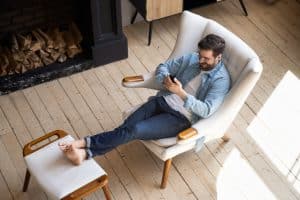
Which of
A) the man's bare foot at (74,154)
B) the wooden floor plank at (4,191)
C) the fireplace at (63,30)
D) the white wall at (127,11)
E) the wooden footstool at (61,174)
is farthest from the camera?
the white wall at (127,11)

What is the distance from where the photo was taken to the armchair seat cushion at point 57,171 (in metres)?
2.37

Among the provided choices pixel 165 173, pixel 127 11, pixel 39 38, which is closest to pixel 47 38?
pixel 39 38

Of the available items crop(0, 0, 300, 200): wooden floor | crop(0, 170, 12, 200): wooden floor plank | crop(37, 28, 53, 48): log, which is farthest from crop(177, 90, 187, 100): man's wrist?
crop(37, 28, 53, 48): log

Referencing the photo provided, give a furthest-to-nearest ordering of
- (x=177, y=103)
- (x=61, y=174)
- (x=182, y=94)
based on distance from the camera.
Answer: (x=177, y=103) → (x=182, y=94) → (x=61, y=174)

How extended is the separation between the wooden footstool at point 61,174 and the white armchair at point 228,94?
0.39 m

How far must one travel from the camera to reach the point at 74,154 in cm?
246

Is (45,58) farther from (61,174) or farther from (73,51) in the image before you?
(61,174)

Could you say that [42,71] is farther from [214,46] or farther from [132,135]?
[214,46]

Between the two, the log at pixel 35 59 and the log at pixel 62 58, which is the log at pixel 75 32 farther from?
the log at pixel 35 59

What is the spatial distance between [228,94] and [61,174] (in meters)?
0.98

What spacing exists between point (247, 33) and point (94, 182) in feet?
6.50

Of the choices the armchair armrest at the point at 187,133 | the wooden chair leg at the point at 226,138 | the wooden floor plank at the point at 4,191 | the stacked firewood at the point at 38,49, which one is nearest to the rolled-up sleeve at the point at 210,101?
the armchair armrest at the point at 187,133

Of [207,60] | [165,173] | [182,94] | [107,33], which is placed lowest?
[165,173]

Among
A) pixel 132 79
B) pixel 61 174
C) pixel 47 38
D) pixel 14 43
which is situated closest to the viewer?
pixel 61 174
